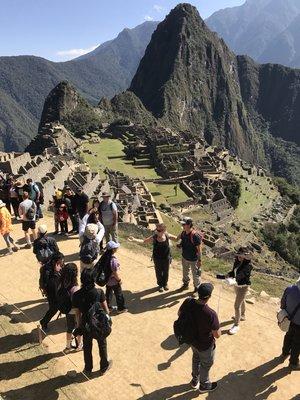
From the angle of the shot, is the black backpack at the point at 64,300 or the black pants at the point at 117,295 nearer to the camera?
the black backpack at the point at 64,300

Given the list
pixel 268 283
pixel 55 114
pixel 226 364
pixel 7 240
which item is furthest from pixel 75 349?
pixel 55 114

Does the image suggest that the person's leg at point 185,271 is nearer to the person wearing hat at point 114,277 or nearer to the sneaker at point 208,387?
the person wearing hat at point 114,277

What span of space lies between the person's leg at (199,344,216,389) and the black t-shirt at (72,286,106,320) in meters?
1.69

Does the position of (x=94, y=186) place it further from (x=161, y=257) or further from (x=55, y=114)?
(x=55, y=114)

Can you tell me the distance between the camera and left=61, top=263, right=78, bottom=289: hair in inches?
274

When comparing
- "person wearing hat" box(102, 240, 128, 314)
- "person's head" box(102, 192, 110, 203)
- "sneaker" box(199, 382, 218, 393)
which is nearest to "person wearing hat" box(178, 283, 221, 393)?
"sneaker" box(199, 382, 218, 393)

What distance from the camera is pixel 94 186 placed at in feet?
108

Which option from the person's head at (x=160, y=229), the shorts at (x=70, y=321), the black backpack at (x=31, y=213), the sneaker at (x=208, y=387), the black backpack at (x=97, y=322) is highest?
the person's head at (x=160, y=229)

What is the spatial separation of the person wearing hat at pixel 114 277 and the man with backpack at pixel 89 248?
0.84 feet

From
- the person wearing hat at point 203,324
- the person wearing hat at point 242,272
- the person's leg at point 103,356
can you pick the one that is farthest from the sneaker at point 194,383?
the person wearing hat at point 242,272

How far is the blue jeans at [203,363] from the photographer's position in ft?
20.8

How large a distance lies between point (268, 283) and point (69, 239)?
17.9 ft

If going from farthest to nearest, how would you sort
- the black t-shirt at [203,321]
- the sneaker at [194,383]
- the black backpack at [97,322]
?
1. the sneaker at [194,383]
2. the black backpack at [97,322]
3. the black t-shirt at [203,321]

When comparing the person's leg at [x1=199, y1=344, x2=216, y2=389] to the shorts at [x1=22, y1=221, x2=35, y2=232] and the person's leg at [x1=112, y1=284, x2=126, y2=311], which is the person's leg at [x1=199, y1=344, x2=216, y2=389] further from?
the shorts at [x1=22, y1=221, x2=35, y2=232]
